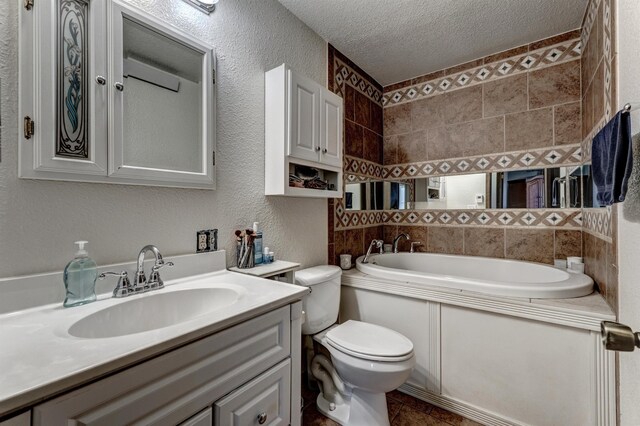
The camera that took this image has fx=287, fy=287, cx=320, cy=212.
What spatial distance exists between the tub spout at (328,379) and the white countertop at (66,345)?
949mm

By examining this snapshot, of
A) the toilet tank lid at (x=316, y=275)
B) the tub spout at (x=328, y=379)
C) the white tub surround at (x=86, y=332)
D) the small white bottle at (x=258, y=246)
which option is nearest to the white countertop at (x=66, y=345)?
the white tub surround at (x=86, y=332)

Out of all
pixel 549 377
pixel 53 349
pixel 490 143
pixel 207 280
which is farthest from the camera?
pixel 490 143

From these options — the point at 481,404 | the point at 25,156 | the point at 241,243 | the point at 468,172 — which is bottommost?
the point at 481,404

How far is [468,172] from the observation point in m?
2.52

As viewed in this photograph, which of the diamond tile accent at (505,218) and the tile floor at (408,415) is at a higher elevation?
the diamond tile accent at (505,218)

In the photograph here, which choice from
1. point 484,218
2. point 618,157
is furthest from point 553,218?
point 618,157

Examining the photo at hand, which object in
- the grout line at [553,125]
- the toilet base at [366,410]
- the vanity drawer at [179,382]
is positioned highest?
the grout line at [553,125]

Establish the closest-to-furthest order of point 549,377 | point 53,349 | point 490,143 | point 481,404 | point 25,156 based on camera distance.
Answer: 1. point 53,349
2. point 25,156
3. point 549,377
4. point 481,404
5. point 490,143

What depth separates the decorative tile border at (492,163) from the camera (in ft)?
7.00

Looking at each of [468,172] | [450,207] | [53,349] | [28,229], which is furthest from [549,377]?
[28,229]

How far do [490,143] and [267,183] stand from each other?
1.94 meters

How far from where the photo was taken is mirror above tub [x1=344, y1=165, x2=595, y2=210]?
211cm

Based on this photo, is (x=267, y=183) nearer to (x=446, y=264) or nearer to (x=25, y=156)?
(x=25, y=156)

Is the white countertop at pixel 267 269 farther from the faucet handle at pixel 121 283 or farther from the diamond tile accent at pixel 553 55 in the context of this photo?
the diamond tile accent at pixel 553 55
